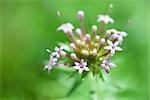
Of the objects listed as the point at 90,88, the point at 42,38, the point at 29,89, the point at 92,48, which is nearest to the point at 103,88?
the point at 90,88

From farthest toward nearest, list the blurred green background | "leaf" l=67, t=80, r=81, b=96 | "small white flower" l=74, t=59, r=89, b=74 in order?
the blurred green background < "leaf" l=67, t=80, r=81, b=96 < "small white flower" l=74, t=59, r=89, b=74

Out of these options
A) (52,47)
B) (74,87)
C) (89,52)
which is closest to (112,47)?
(89,52)

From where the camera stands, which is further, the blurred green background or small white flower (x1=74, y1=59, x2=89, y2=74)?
the blurred green background

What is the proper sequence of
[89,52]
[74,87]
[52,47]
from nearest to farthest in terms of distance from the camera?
1. [89,52]
2. [74,87]
3. [52,47]

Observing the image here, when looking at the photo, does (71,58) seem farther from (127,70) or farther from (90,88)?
(127,70)

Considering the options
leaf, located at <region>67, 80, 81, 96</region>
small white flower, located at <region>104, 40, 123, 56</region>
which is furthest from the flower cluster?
leaf, located at <region>67, 80, 81, 96</region>

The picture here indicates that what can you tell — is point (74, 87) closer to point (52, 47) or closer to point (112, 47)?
point (112, 47)

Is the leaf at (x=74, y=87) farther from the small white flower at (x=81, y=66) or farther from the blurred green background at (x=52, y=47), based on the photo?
the small white flower at (x=81, y=66)

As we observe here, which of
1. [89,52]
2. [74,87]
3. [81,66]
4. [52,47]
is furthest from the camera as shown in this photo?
[52,47]

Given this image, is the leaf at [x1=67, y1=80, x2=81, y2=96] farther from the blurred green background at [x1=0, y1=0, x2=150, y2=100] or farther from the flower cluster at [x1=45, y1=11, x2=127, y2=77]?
the flower cluster at [x1=45, y1=11, x2=127, y2=77]
